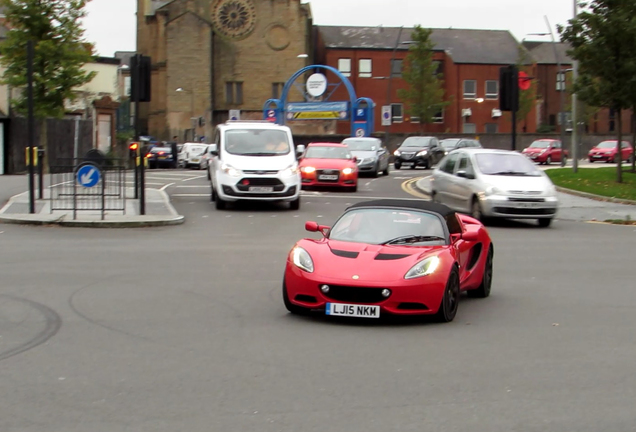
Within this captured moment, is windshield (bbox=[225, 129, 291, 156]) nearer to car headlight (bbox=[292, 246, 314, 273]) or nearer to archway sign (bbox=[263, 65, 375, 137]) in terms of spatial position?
Answer: car headlight (bbox=[292, 246, 314, 273])

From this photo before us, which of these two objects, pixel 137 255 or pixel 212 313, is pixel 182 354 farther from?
pixel 137 255

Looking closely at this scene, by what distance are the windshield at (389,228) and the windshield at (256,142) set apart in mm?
13400

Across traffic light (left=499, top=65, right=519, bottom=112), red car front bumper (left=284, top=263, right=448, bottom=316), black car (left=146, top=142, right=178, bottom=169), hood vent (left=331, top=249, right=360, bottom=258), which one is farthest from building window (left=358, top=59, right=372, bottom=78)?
red car front bumper (left=284, top=263, right=448, bottom=316)

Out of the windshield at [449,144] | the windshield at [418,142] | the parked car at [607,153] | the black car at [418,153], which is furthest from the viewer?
the parked car at [607,153]

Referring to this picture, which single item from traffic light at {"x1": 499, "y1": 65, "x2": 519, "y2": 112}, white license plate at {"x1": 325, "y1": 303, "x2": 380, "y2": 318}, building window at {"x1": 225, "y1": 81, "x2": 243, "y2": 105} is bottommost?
white license plate at {"x1": 325, "y1": 303, "x2": 380, "y2": 318}

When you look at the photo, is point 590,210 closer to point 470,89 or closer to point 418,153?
point 418,153

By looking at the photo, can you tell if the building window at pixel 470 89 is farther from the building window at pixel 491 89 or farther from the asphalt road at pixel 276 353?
the asphalt road at pixel 276 353

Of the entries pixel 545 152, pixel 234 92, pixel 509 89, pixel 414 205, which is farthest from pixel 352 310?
pixel 234 92

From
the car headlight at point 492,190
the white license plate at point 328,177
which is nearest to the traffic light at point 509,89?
the car headlight at point 492,190

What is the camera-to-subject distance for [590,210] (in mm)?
24344

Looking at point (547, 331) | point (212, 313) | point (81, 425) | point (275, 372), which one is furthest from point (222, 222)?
point (81, 425)

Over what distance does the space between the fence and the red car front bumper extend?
11.2 m

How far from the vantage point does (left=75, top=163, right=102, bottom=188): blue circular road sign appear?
19.5m

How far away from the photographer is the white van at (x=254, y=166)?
74.0 feet
